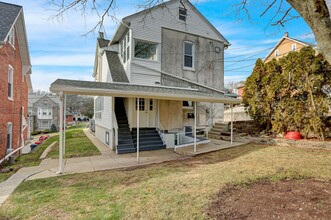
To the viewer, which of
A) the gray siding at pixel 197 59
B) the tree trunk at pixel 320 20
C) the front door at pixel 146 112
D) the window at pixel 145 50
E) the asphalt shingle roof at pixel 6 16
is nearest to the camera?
the tree trunk at pixel 320 20

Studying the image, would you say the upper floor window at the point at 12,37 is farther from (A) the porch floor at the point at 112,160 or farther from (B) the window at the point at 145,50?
(A) the porch floor at the point at 112,160

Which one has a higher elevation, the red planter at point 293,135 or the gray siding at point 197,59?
the gray siding at point 197,59

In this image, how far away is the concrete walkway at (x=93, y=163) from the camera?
586 centimetres

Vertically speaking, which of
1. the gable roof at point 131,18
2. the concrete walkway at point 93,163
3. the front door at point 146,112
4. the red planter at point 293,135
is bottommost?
the concrete walkway at point 93,163

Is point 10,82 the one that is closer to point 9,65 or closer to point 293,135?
point 9,65

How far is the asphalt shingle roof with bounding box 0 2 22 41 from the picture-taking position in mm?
8715

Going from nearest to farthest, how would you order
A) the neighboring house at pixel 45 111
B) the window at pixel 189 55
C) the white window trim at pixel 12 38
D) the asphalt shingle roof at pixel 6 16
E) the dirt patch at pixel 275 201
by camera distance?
the dirt patch at pixel 275 201, the asphalt shingle roof at pixel 6 16, the white window trim at pixel 12 38, the window at pixel 189 55, the neighboring house at pixel 45 111

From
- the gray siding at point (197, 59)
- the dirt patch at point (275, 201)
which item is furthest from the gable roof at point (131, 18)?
the dirt patch at point (275, 201)

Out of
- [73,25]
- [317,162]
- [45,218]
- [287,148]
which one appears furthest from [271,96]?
[45,218]

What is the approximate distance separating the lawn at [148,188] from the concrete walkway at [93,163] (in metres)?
0.53

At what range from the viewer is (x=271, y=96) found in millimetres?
10289

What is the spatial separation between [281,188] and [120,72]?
9.68m

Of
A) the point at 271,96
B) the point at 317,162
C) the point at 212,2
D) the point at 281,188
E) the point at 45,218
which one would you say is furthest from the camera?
the point at 271,96

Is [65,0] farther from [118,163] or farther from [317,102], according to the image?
[317,102]
